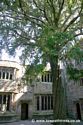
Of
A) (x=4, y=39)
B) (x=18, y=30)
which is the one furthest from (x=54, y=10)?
(x=4, y=39)

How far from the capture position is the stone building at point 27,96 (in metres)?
20.3

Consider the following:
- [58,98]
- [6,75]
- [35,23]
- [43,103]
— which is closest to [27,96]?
[43,103]

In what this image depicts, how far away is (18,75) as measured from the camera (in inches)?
870

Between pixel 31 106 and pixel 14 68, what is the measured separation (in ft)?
17.7

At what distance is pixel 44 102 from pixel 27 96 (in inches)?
95.4

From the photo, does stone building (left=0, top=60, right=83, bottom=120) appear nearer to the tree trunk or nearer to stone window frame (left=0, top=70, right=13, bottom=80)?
stone window frame (left=0, top=70, right=13, bottom=80)

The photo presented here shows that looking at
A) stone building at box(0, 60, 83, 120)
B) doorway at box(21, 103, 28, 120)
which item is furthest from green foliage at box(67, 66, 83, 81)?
doorway at box(21, 103, 28, 120)

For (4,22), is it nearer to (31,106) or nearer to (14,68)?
(14,68)

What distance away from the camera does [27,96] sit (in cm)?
2147

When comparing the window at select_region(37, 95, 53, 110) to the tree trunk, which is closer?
the tree trunk

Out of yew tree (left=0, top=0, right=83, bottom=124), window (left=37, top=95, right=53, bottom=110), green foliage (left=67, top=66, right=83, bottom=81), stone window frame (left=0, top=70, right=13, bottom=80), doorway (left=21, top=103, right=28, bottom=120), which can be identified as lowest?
doorway (left=21, top=103, right=28, bottom=120)

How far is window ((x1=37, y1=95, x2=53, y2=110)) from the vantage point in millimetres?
21578

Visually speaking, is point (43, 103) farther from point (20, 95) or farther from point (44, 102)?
point (20, 95)

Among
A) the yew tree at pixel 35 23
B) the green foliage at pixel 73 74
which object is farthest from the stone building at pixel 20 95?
the green foliage at pixel 73 74
